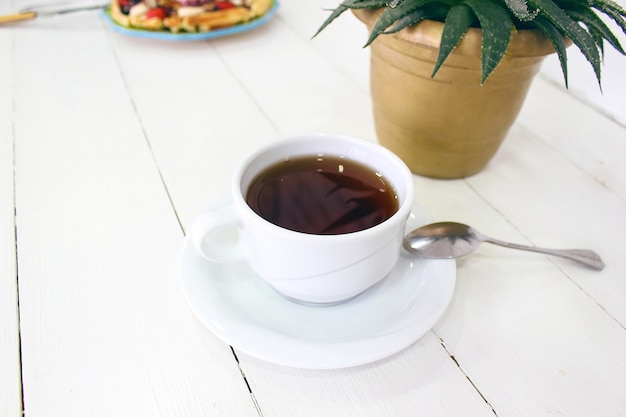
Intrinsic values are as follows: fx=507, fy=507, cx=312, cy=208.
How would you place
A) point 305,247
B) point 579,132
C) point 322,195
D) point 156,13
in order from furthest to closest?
1. point 156,13
2. point 579,132
3. point 322,195
4. point 305,247

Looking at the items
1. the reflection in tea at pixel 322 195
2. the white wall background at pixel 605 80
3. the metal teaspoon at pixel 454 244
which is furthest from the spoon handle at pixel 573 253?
the white wall background at pixel 605 80

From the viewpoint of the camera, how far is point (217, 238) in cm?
51

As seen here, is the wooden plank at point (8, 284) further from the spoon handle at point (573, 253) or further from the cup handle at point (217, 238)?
the spoon handle at point (573, 253)

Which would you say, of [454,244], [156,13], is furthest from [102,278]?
[156,13]

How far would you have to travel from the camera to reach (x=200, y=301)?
1.45ft

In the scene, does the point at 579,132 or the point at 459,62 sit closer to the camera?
the point at 459,62

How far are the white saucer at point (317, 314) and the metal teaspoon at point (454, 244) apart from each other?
1 centimetres

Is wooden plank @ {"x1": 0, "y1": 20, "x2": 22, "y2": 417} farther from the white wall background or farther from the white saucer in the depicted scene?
the white wall background

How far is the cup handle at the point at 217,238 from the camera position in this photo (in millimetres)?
433

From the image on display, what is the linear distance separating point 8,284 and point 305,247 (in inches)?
12.6

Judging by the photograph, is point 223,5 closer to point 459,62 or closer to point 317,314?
point 459,62

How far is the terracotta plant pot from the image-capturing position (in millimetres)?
534

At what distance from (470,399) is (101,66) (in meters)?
0.85

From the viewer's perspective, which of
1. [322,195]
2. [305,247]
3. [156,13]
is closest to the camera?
[305,247]
